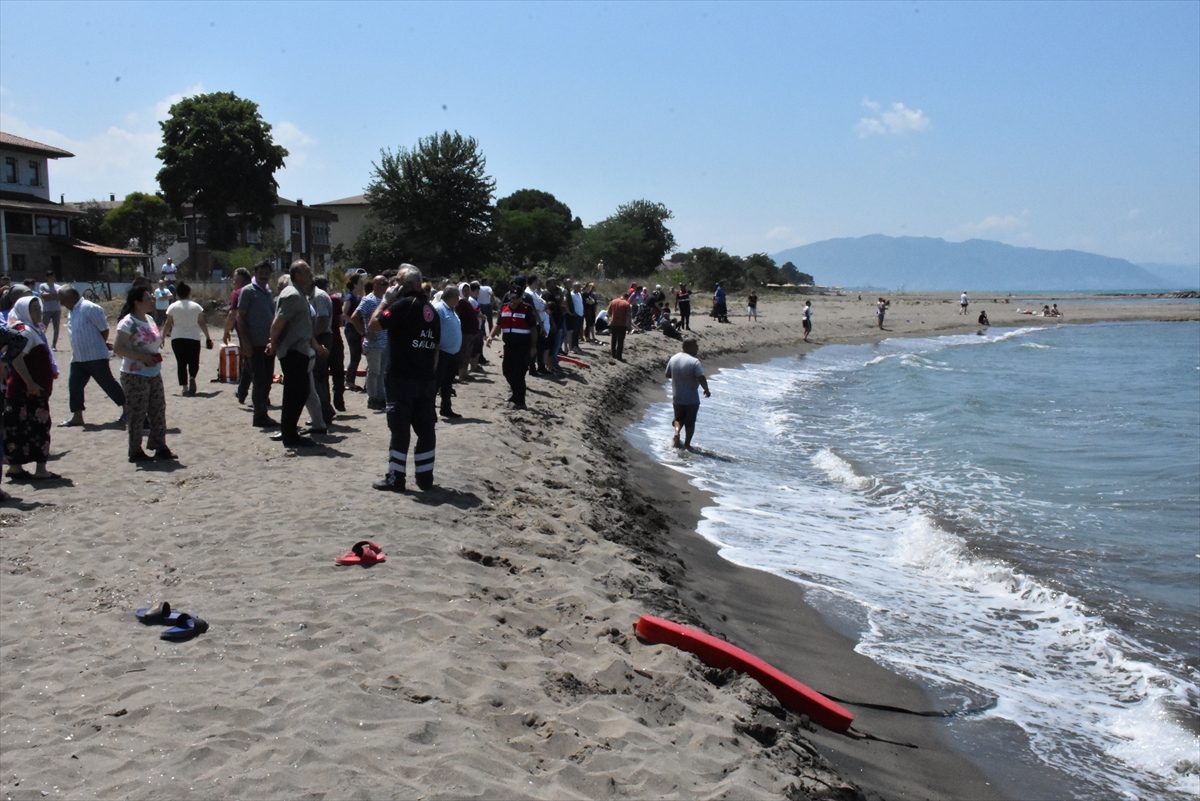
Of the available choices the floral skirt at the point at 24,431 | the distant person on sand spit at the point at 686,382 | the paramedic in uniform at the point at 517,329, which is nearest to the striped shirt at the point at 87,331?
the floral skirt at the point at 24,431

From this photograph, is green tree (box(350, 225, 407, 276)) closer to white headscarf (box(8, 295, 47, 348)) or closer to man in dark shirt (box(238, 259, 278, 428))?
man in dark shirt (box(238, 259, 278, 428))

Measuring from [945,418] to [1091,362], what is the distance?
20616 millimetres

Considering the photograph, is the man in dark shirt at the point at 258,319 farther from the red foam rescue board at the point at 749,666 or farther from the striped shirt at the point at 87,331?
the red foam rescue board at the point at 749,666

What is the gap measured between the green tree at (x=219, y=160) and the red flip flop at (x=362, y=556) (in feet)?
169

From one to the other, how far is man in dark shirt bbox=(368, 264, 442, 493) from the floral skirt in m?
3.08

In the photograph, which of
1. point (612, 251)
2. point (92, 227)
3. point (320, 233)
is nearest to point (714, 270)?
point (612, 251)

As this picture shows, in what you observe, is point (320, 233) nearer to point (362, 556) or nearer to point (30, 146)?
point (30, 146)

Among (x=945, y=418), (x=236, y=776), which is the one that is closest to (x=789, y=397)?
(x=945, y=418)

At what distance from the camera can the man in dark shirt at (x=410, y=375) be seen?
305 inches

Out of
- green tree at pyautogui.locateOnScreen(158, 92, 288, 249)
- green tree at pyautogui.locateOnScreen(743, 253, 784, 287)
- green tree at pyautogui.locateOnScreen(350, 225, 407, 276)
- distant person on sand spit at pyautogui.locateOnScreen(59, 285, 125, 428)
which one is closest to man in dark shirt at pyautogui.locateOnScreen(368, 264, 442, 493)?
distant person on sand spit at pyautogui.locateOnScreen(59, 285, 125, 428)

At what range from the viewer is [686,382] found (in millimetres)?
13305

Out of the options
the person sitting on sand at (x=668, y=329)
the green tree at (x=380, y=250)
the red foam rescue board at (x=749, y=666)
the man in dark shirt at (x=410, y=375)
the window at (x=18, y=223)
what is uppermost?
the window at (x=18, y=223)

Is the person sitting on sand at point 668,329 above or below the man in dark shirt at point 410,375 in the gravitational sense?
below

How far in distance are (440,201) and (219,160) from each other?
15860 mm
